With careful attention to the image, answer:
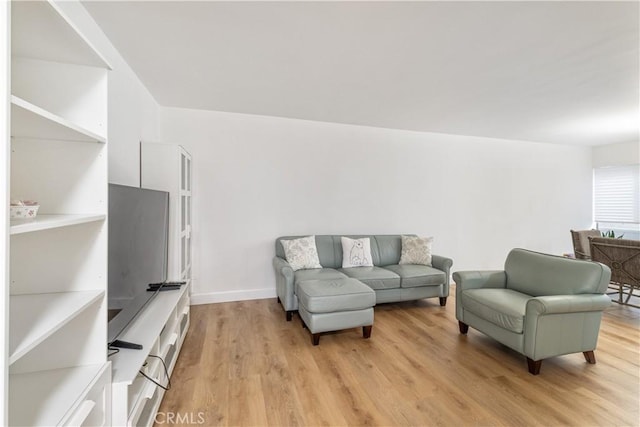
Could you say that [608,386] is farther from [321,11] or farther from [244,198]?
[244,198]

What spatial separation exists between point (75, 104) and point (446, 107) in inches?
135

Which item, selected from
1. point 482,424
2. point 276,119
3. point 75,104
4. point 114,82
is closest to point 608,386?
A: point 482,424

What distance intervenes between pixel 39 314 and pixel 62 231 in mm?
344

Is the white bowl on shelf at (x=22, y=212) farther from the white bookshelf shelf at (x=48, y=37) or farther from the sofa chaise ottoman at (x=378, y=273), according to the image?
the sofa chaise ottoman at (x=378, y=273)

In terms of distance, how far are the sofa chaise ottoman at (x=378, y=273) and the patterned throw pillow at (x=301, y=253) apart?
7 centimetres

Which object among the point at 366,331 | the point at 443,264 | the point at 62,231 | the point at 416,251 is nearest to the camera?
the point at 62,231

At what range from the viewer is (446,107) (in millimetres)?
3266

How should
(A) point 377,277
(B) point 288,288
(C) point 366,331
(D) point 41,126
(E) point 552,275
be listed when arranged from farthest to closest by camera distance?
1. (A) point 377,277
2. (B) point 288,288
3. (C) point 366,331
4. (E) point 552,275
5. (D) point 41,126

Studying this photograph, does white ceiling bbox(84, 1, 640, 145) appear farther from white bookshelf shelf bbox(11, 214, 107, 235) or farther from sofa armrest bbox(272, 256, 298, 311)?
sofa armrest bbox(272, 256, 298, 311)

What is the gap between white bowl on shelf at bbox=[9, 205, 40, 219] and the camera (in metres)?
0.84

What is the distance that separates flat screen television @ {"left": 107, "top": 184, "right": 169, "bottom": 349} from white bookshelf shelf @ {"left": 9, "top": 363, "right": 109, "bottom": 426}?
0.26 metres

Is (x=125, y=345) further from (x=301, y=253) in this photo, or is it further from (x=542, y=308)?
(x=542, y=308)

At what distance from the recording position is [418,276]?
10.8 ft

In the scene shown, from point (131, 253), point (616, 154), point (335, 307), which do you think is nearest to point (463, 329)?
point (335, 307)
